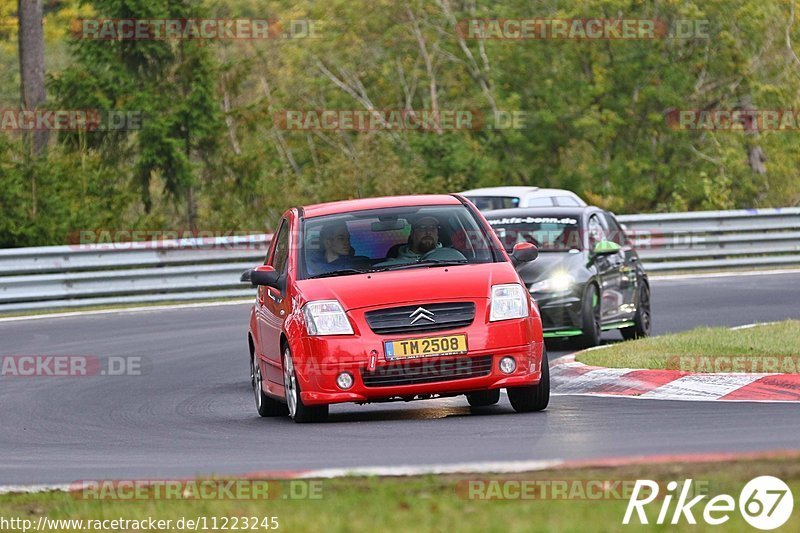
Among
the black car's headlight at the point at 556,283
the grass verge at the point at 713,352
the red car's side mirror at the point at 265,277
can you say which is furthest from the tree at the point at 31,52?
the red car's side mirror at the point at 265,277

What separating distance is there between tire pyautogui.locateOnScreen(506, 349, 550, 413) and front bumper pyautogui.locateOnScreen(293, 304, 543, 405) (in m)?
0.25

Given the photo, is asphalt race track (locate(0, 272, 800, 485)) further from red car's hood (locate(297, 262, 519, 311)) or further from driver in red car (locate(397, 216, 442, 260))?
driver in red car (locate(397, 216, 442, 260))

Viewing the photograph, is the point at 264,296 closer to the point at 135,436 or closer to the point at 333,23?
the point at 135,436

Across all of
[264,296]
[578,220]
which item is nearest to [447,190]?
[578,220]

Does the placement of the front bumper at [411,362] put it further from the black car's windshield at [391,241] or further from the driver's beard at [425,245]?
the driver's beard at [425,245]

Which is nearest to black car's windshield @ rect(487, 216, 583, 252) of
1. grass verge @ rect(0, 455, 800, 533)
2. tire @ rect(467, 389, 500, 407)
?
tire @ rect(467, 389, 500, 407)

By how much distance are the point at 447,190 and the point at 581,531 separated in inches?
1297

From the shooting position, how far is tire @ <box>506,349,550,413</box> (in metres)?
11.3

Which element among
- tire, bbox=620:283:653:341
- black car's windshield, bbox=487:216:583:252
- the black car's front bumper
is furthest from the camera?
tire, bbox=620:283:653:341

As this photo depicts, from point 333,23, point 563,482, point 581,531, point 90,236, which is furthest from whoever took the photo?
point 333,23

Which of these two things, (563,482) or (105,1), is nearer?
(563,482)

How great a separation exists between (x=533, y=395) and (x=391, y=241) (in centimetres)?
162

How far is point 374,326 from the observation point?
10930 millimetres

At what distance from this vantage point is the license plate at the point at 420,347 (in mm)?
10852
